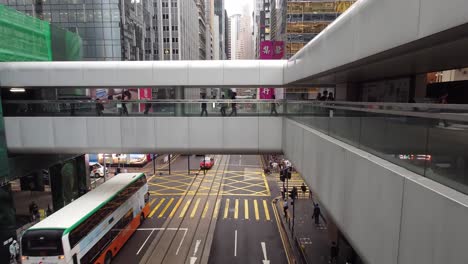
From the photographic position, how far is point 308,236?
16156 mm

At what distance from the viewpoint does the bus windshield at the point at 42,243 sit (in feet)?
33.3

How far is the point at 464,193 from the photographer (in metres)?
2.54

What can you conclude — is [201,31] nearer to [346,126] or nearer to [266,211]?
[266,211]

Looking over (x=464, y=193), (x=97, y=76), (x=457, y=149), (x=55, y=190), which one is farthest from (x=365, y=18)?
(x=55, y=190)

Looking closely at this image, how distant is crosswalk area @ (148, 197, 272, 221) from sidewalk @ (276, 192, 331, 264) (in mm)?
1609

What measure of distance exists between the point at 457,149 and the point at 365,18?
9.76ft

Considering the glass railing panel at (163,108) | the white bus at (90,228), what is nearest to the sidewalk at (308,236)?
the glass railing panel at (163,108)

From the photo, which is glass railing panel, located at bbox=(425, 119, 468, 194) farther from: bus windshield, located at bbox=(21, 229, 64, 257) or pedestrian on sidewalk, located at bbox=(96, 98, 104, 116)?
pedestrian on sidewalk, located at bbox=(96, 98, 104, 116)

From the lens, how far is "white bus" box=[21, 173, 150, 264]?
404 inches

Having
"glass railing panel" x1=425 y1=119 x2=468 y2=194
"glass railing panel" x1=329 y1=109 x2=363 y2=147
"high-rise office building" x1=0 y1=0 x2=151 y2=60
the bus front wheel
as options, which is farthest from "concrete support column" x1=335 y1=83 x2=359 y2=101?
"high-rise office building" x1=0 y1=0 x2=151 y2=60

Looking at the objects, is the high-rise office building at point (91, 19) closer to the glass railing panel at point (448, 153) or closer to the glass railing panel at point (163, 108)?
the glass railing panel at point (163, 108)

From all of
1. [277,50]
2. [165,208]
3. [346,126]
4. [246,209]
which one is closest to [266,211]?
[246,209]

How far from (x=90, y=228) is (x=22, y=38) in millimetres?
11433

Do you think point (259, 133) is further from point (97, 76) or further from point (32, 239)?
point (32, 239)
